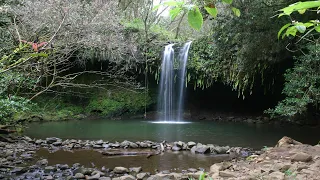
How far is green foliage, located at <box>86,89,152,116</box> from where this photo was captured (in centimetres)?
1441

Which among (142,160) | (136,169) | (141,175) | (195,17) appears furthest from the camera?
(142,160)

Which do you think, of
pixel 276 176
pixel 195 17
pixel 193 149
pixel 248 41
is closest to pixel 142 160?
pixel 193 149

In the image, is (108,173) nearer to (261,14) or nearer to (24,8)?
(261,14)

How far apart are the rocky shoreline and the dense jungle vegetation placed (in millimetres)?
937

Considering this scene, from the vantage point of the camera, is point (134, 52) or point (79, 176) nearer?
point (79, 176)

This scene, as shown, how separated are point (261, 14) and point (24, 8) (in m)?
6.48

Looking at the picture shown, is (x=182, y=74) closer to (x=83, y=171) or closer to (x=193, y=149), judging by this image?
(x=193, y=149)

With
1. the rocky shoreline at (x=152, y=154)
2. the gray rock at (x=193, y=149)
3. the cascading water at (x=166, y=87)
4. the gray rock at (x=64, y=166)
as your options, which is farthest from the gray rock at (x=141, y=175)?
the cascading water at (x=166, y=87)

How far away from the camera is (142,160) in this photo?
18.8 ft

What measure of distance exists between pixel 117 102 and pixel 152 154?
28.7 ft

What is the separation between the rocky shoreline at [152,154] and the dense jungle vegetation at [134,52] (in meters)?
0.94

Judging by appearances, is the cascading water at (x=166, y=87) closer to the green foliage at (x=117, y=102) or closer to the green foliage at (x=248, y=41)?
the green foliage at (x=117, y=102)

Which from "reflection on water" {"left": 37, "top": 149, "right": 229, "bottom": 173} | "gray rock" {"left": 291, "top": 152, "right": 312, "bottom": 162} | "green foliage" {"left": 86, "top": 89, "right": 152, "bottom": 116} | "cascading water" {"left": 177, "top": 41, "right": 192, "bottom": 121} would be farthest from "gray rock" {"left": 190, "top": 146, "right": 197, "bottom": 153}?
"green foliage" {"left": 86, "top": 89, "right": 152, "bottom": 116}

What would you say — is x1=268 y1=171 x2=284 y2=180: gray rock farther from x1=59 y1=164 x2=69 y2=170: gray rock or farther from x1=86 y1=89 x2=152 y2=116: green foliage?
x1=86 y1=89 x2=152 y2=116: green foliage
